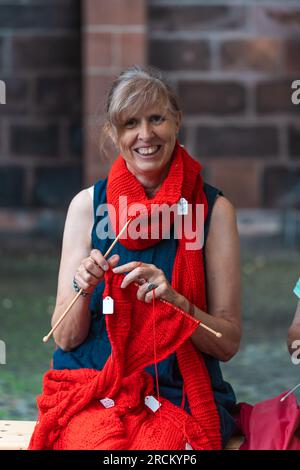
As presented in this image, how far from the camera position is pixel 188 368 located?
3.07 metres

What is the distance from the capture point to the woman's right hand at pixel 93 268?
114 inches

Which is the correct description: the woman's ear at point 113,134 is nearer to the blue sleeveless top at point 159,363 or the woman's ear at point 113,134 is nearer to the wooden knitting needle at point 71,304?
the blue sleeveless top at point 159,363

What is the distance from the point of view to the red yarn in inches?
114

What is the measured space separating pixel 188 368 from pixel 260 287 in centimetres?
476

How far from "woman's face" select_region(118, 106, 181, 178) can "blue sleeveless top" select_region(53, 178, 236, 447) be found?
17 centimetres

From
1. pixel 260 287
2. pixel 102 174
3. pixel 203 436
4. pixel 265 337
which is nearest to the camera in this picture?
pixel 203 436

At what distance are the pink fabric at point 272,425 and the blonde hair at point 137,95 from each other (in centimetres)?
92

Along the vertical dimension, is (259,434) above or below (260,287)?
above

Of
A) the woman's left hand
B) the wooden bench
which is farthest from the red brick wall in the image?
the woman's left hand

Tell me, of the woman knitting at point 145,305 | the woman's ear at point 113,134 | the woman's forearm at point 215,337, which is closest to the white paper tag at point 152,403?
the woman knitting at point 145,305

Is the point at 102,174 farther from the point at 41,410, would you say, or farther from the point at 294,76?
the point at 41,410

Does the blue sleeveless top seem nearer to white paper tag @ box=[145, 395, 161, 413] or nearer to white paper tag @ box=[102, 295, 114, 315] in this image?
white paper tag @ box=[145, 395, 161, 413]

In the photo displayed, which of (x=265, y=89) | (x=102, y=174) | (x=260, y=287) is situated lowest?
(x=260, y=287)

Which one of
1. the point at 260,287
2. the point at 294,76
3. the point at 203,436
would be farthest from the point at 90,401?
the point at 294,76
